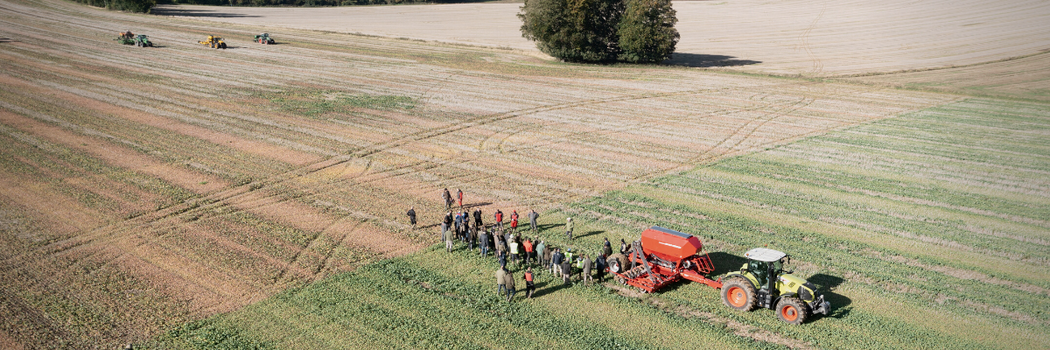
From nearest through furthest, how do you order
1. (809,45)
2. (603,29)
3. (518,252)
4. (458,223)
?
(518,252), (458,223), (603,29), (809,45)

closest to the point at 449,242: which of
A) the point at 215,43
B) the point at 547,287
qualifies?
the point at 547,287

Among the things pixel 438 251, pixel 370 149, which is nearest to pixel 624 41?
pixel 370 149

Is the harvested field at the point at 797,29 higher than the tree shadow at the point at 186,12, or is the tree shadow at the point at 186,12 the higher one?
the harvested field at the point at 797,29

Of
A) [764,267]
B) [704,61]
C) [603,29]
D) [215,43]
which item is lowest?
[764,267]

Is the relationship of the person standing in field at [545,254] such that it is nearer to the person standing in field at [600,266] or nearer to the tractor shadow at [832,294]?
the person standing in field at [600,266]

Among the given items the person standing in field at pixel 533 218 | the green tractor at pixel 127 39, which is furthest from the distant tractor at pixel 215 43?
the person standing in field at pixel 533 218

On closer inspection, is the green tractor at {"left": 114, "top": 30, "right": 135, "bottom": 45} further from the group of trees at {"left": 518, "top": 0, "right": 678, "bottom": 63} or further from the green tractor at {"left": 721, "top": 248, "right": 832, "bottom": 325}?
the green tractor at {"left": 721, "top": 248, "right": 832, "bottom": 325}

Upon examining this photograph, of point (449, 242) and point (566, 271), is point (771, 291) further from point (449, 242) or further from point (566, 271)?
point (449, 242)
